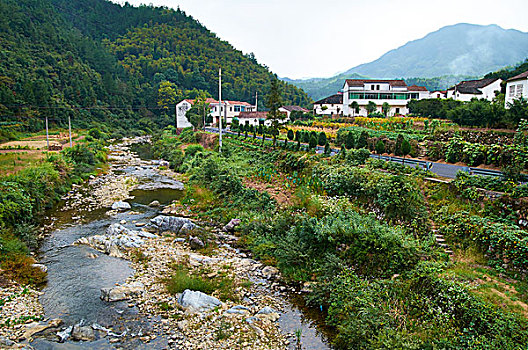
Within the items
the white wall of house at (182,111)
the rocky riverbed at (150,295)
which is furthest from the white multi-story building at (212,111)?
the rocky riverbed at (150,295)

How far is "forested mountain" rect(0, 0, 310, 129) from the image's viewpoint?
60.5 metres

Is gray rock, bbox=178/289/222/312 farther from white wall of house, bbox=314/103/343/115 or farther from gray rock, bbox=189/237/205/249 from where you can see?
white wall of house, bbox=314/103/343/115

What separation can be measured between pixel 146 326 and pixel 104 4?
575 feet

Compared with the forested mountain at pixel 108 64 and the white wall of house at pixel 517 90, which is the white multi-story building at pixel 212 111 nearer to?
the forested mountain at pixel 108 64

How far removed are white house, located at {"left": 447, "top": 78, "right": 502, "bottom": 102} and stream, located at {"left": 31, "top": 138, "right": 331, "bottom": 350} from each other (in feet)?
172

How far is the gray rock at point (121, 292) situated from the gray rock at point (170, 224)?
5759 mm

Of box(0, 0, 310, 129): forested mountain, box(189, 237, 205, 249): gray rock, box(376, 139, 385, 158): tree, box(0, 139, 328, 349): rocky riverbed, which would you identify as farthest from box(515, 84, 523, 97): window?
box(0, 0, 310, 129): forested mountain

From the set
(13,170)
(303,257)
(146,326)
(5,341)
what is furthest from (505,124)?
(13,170)

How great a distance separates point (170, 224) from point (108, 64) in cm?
9267

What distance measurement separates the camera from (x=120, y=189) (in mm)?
27328

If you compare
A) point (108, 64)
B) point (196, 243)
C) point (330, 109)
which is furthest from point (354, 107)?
point (108, 64)

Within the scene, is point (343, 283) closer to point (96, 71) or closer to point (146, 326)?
point (146, 326)

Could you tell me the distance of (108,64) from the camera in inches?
3794

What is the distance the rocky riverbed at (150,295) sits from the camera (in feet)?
33.3
